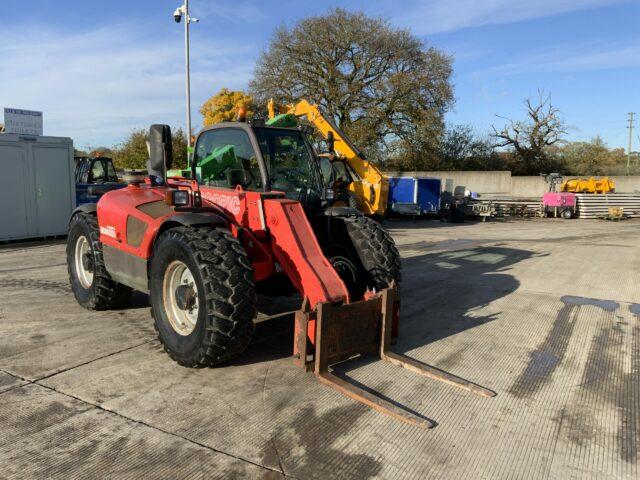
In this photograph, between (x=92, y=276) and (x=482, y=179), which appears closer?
(x=92, y=276)

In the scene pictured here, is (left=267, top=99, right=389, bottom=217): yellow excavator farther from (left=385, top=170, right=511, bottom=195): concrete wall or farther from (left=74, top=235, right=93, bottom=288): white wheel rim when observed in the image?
(left=385, top=170, right=511, bottom=195): concrete wall

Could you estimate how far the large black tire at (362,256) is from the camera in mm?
4684

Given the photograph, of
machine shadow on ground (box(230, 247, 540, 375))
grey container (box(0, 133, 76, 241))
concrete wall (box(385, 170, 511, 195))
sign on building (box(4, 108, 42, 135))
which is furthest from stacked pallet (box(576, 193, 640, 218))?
sign on building (box(4, 108, 42, 135))

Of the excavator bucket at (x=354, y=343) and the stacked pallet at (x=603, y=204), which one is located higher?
the stacked pallet at (x=603, y=204)

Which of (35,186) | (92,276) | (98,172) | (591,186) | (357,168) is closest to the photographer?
(92,276)

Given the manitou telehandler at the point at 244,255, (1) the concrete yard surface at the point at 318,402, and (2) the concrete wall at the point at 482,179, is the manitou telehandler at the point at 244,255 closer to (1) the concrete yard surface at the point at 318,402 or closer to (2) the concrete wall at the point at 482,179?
(1) the concrete yard surface at the point at 318,402

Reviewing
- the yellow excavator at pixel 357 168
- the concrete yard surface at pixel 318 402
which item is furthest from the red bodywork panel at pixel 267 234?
the yellow excavator at pixel 357 168

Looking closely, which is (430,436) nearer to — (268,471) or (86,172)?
(268,471)

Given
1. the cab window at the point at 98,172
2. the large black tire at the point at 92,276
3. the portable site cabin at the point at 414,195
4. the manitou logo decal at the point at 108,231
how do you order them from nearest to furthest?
the manitou logo decal at the point at 108,231
the large black tire at the point at 92,276
the cab window at the point at 98,172
the portable site cabin at the point at 414,195

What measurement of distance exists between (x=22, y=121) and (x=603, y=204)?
81.4ft

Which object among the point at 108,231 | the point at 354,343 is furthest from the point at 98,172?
the point at 354,343

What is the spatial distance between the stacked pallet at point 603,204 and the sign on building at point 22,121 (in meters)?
23.4

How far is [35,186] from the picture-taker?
12828 millimetres

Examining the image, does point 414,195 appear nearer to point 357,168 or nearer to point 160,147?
point 357,168
